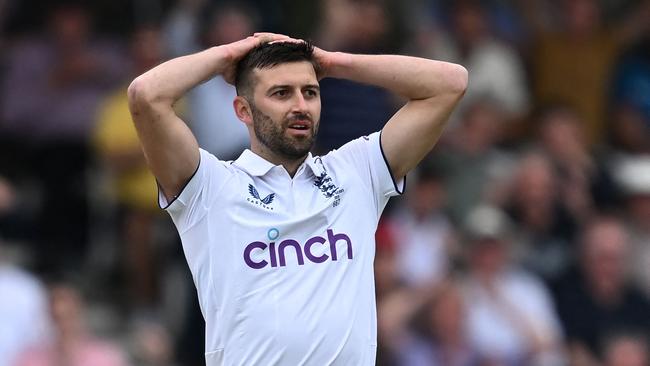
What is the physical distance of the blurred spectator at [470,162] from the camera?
11.7 meters

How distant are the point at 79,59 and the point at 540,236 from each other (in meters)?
3.56

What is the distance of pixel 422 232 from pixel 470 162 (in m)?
1.03

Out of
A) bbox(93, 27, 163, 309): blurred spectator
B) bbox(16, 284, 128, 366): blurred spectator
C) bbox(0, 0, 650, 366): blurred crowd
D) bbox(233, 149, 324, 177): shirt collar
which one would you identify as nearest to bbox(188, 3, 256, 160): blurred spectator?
bbox(0, 0, 650, 366): blurred crowd

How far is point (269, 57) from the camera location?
20.3 feet

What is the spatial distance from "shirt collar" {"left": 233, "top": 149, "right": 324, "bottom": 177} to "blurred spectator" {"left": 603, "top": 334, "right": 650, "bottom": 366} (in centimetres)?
500

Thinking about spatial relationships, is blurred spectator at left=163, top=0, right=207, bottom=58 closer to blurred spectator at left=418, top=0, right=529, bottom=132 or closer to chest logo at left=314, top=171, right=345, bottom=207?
blurred spectator at left=418, top=0, right=529, bottom=132

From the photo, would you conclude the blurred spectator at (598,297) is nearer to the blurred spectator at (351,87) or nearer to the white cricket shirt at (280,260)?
the blurred spectator at (351,87)

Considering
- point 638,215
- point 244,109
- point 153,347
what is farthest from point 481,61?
point 244,109

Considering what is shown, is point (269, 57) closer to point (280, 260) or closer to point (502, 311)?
point (280, 260)

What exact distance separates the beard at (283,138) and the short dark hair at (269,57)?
0.13 metres

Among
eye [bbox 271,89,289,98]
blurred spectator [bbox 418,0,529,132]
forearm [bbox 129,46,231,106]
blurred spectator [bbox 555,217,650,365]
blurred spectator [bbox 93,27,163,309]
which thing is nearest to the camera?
forearm [bbox 129,46,231,106]

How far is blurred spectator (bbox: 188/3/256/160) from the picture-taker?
10.8m

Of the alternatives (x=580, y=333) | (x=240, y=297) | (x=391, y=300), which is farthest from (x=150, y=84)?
(x=580, y=333)

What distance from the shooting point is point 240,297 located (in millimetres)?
5984
